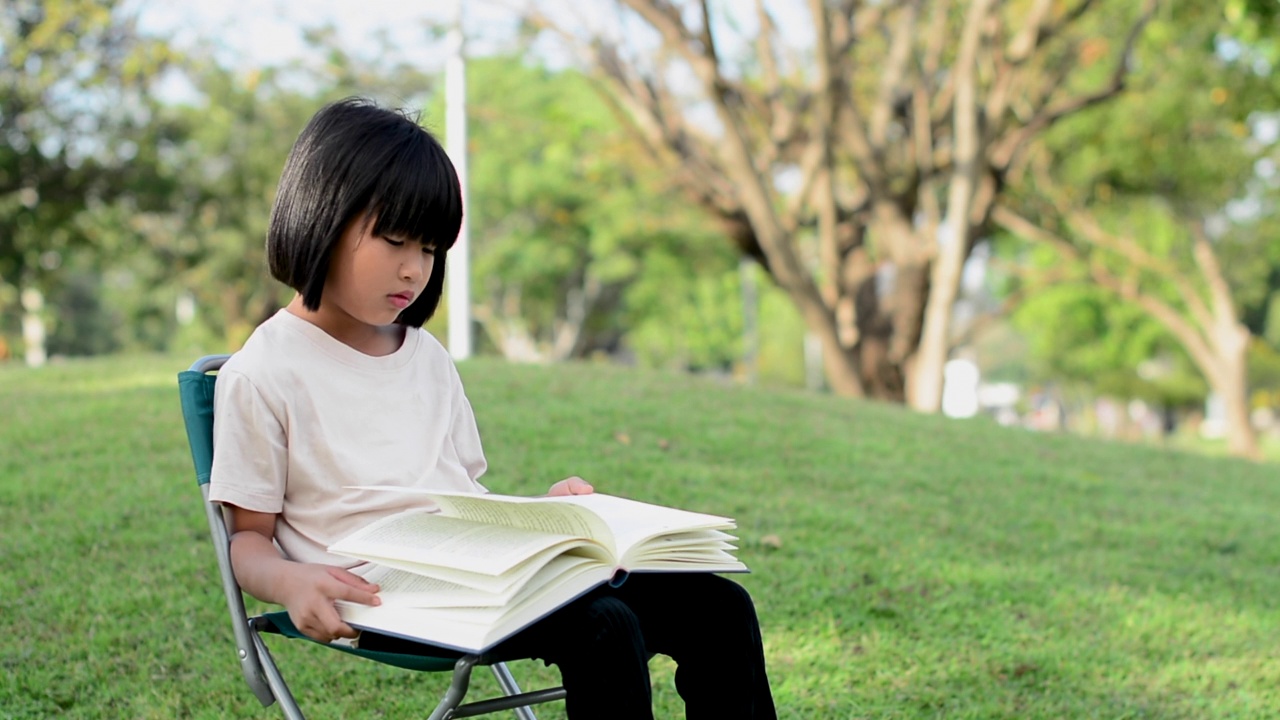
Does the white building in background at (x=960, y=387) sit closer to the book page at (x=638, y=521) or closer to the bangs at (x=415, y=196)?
the book page at (x=638, y=521)

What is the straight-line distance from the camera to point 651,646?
200 cm

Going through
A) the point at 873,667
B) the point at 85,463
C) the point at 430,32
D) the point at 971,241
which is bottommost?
the point at 873,667

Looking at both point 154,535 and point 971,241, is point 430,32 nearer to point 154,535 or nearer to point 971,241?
point 971,241

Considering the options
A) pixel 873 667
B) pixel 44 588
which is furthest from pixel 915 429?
pixel 44 588

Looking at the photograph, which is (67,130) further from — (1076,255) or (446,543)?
(446,543)

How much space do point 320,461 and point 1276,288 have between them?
48.0 m

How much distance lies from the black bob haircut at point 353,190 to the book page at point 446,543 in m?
0.41

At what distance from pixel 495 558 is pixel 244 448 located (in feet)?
1.66

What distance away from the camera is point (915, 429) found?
7.52 m

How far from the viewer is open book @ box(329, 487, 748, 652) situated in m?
1.67

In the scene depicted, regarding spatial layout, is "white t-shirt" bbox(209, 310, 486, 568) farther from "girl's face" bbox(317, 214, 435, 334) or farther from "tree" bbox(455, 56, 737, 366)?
"tree" bbox(455, 56, 737, 366)

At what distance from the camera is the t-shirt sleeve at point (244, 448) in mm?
1909

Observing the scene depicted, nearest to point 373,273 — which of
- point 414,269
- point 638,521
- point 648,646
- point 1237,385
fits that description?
point 414,269

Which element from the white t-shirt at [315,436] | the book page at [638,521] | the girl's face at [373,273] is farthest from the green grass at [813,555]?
the girl's face at [373,273]
